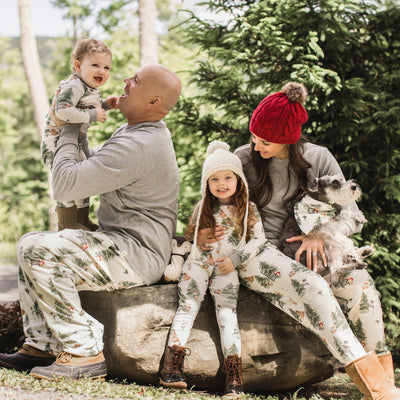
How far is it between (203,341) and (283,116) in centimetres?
166

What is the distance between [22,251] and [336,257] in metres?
2.07

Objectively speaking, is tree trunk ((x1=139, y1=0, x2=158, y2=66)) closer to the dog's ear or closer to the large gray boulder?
the dog's ear

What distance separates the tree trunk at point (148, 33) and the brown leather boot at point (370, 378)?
→ 6291 millimetres

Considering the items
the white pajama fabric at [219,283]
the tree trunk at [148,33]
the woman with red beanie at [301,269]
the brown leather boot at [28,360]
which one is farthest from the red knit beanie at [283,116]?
the tree trunk at [148,33]

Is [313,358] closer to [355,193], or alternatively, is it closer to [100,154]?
[355,193]

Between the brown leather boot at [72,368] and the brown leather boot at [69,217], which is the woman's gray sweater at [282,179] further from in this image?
the brown leather boot at [72,368]

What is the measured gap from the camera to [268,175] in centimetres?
358

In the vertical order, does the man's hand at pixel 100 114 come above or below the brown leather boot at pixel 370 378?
above

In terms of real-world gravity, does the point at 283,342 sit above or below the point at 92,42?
below

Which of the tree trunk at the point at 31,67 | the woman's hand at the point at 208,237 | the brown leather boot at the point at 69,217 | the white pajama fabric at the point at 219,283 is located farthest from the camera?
the tree trunk at the point at 31,67

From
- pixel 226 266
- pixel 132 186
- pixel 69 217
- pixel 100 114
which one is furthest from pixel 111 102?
pixel 226 266

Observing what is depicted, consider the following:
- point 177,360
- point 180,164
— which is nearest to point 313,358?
point 177,360

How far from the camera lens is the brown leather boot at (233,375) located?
3.04 m

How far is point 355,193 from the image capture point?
3176mm
